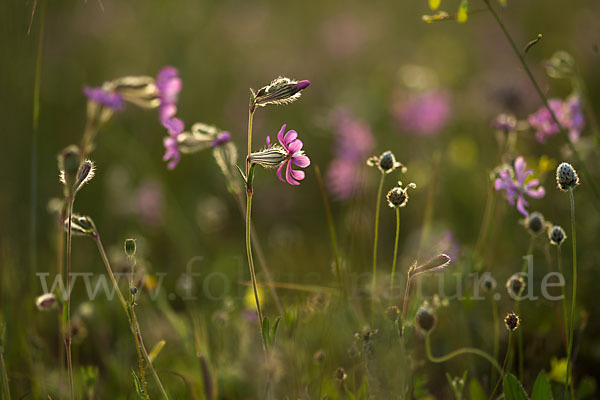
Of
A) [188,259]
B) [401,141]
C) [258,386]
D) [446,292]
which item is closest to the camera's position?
[258,386]

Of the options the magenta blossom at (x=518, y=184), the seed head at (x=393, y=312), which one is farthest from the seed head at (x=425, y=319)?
the magenta blossom at (x=518, y=184)

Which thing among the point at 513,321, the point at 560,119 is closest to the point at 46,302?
the point at 513,321

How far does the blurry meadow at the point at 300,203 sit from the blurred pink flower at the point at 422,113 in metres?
0.02

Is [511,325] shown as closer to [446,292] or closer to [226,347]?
[446,292]

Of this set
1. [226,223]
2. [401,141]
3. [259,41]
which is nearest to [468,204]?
[401,141]

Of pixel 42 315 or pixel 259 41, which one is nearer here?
pixel 42 315

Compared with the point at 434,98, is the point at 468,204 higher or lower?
lower

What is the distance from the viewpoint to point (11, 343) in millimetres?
2102

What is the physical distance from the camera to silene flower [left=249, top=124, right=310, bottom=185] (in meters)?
1.36

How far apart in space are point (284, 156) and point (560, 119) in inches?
43.6

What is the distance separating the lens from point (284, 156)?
4.51 ft

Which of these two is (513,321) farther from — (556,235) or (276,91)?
(276,91)

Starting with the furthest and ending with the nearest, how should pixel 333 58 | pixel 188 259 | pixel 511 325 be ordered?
pixel 333 58
pixel 188 259
pixel 511 325

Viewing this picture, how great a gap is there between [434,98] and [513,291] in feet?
7.79
